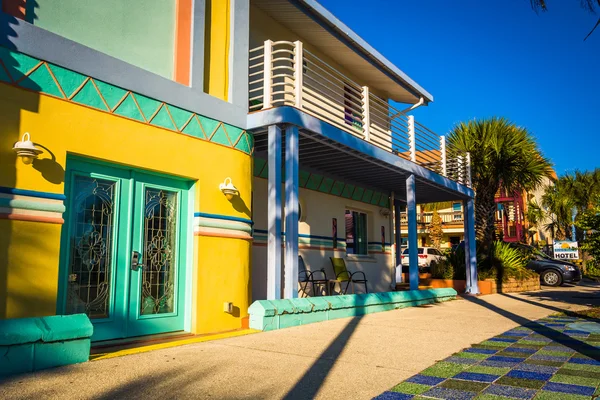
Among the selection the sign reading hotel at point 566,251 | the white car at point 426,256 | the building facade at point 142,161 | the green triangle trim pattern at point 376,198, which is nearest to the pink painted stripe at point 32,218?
the building facade at point 142,161

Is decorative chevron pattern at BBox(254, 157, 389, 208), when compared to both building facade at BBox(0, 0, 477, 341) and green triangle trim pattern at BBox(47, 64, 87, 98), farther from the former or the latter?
green triangle trim pattern at BBox(47, 64, 87, 98)

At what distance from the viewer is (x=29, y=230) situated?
17.0 feet

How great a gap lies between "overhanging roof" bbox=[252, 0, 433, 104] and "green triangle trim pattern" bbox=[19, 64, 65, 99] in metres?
5.18

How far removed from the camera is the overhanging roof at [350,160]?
8.20 m

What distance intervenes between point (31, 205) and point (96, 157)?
1.02 meters

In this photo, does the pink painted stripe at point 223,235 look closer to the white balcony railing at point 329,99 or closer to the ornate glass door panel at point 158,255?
the ornate glass door panel at point 158,255

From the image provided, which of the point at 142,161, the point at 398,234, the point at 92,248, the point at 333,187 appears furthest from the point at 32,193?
the point at 398,234

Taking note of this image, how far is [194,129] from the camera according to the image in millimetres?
7238

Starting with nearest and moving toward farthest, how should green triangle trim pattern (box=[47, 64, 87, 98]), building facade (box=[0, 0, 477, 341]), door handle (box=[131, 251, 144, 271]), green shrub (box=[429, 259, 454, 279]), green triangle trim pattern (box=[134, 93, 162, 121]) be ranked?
building facade (box=[0, 0, 477, 341]) → green triangle trim pattern (box=[47, 64, 87, 98]) → door handle (box=[131, 251, 144, 271]) → green triangle trim pattern (box=[134, 93, 162, 121]) → green shrub (box=[429, 259, 454, 279])

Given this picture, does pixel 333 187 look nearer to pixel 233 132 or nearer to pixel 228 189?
pixel 233 132

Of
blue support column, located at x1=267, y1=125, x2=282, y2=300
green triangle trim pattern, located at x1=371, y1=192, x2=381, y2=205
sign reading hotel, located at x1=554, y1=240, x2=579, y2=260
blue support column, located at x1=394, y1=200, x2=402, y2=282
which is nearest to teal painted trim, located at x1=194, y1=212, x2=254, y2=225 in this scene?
blue support column, located at x1=267, y1=125, x2=282, y2=300

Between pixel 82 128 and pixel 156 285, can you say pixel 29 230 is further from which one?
pixel 156 285

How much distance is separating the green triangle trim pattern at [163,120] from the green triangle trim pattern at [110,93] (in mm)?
533

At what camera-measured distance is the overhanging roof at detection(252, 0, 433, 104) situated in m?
9.98
